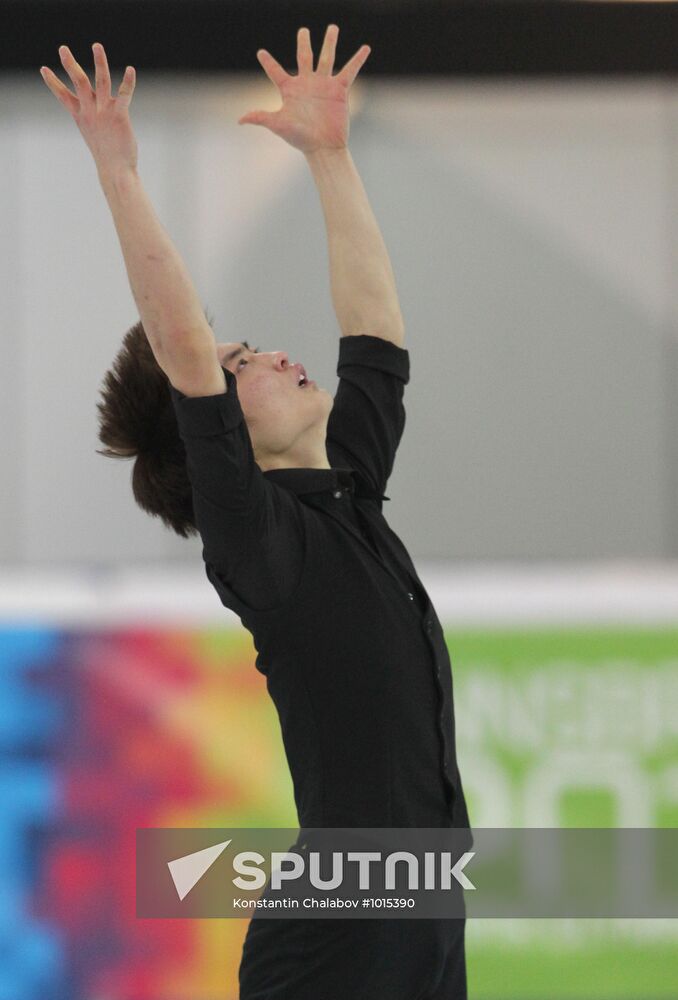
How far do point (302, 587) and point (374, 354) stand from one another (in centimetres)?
56

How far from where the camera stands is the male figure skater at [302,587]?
1493 mm

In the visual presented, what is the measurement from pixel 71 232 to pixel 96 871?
2.30 m

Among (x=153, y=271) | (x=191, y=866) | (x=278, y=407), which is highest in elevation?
(x=153, y=271)

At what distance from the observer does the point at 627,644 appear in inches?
119

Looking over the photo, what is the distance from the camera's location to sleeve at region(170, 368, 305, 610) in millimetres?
1476

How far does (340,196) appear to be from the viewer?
203 cm

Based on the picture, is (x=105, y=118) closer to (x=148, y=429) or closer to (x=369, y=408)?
(x=148, y=429)

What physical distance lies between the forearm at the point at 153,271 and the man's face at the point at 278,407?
0.27 m

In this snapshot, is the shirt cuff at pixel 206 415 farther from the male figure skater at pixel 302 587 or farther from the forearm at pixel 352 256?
the forearm at pixel 352 256

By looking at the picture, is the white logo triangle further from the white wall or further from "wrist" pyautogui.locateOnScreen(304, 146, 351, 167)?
the white wall

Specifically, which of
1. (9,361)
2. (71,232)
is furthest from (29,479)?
(71,232)

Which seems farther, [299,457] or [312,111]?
[312,111]

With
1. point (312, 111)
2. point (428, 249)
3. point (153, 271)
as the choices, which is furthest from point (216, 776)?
point (428, 249)

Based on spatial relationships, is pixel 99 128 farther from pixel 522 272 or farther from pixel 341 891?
pixel 522 272
